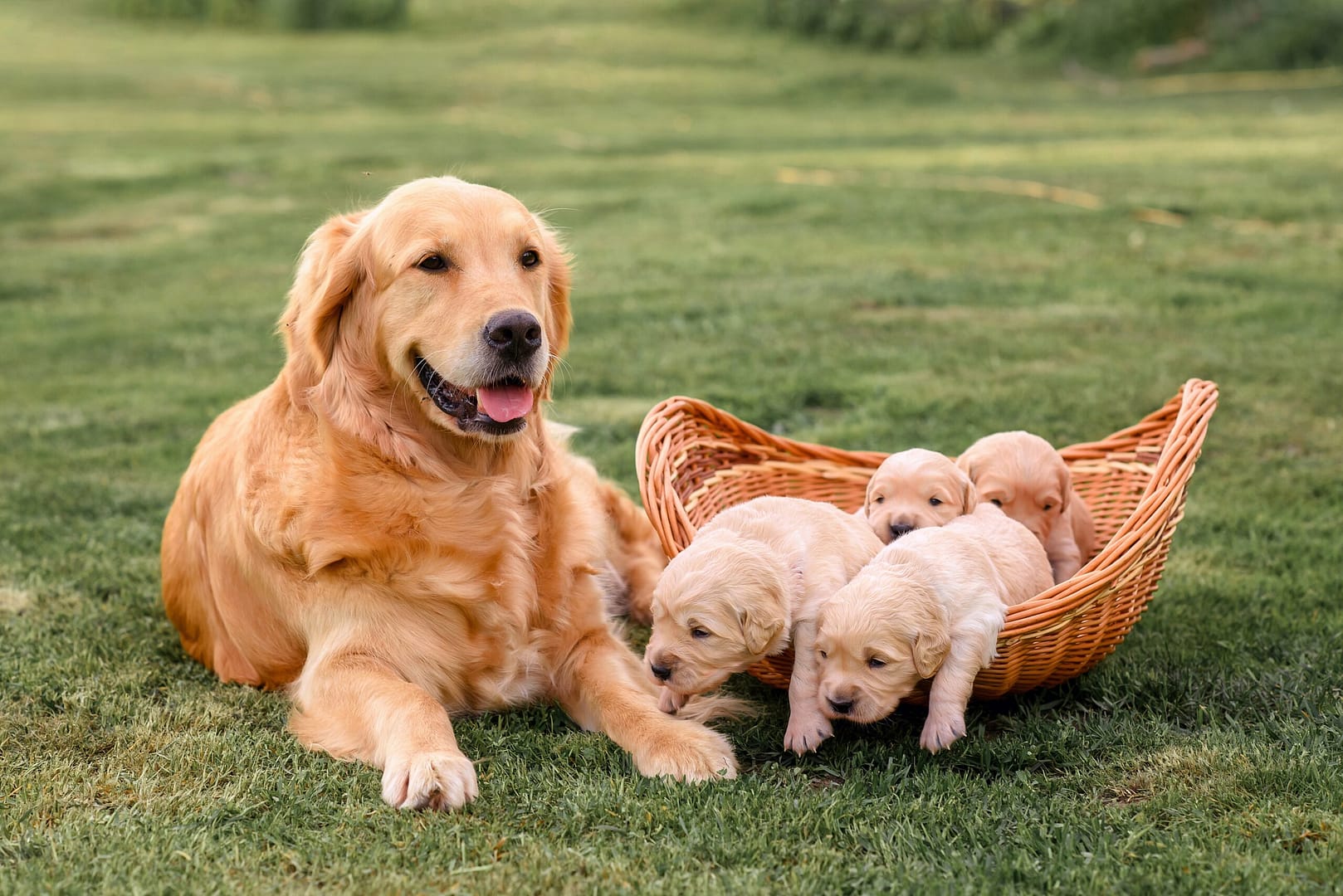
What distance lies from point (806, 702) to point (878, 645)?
25 cm

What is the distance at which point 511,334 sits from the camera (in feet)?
9.73

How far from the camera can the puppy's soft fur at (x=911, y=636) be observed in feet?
8.87

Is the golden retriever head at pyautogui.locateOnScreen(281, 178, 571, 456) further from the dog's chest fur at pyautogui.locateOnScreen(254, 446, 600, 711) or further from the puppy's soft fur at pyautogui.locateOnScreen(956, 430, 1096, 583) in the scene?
the puppy's soft fur at pyautogui.locateOnScreen(956, 430, 1096, 583)

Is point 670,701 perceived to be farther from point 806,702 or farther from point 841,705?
point 841,705

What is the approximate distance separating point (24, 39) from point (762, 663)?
31.3 m

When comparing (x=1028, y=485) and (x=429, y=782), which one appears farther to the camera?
(x=1028, y=485)

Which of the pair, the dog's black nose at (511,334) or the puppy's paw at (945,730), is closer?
the puppy's paw at (945,730)

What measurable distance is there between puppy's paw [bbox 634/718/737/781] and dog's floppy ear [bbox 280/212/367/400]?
126 centimetres

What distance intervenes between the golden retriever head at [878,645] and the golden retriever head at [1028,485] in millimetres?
959

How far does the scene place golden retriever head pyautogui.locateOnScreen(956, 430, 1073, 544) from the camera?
3625 millimetres

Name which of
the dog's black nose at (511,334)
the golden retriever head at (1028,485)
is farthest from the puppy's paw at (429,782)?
the golden retriever head at (1028,485)

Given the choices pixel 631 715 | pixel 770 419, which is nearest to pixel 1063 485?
pixel 631 715

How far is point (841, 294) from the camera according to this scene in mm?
7961

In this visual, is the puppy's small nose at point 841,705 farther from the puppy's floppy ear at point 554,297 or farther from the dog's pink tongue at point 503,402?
the puppy's floppy ear at point 554,297
